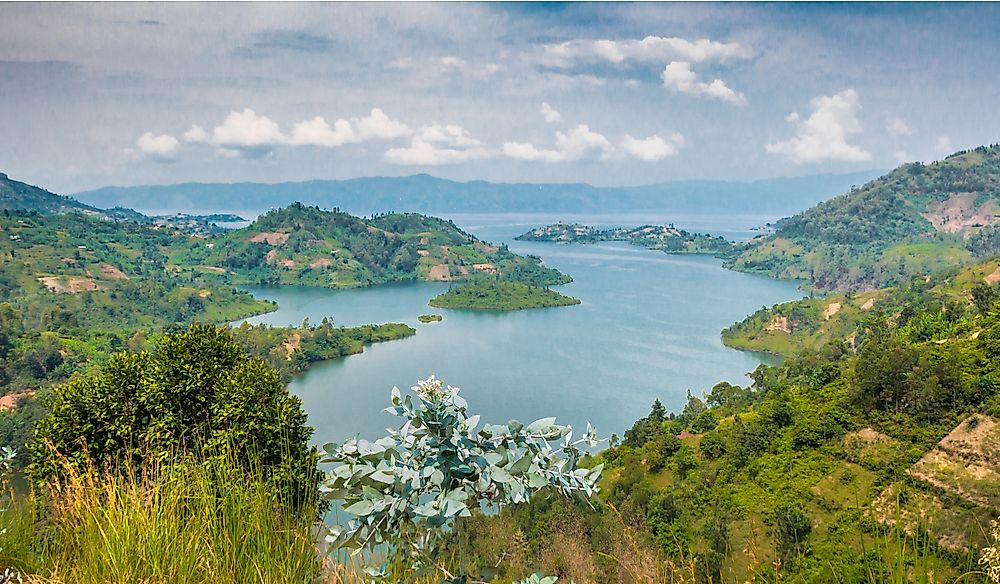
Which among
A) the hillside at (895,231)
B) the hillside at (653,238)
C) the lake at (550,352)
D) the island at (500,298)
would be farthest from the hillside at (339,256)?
the hillside at (653,238)

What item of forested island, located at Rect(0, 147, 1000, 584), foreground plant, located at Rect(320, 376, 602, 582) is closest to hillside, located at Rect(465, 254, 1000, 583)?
forested island, located at Rect(0, 147, 1000, 584)

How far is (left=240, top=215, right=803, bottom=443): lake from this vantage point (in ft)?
101

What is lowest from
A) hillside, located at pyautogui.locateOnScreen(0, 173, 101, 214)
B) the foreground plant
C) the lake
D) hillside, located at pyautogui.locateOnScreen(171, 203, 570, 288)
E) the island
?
the lake

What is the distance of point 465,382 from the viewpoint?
34.3 m

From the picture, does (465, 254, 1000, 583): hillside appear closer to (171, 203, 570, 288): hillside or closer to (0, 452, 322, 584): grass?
(0, 452, 322, 584): grass

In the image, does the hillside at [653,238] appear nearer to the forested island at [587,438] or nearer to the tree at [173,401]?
the forested island at [587,438]

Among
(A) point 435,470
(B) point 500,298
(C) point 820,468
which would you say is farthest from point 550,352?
(A) point 435,470

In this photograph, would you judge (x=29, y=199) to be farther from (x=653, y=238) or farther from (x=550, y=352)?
(x=550, y=352)

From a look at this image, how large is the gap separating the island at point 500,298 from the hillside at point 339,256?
8663mm

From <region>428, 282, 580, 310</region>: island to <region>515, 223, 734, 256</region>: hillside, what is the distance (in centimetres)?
4915

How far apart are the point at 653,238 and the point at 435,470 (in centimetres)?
12014

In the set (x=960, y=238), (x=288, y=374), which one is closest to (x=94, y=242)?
(x=288, y=374)

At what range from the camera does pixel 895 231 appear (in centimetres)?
8331

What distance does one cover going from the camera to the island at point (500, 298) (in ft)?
198
